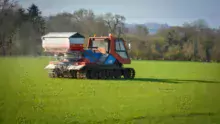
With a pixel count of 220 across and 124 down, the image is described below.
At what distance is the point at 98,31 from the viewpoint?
8.80 meters

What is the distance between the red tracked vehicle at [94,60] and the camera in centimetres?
1173

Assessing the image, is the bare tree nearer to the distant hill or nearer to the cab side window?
the distant hill

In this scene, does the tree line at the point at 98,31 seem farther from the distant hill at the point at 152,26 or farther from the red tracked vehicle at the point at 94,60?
the red tracked vehicle at the point at 94,60

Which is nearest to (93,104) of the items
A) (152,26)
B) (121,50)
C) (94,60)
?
(152,26)

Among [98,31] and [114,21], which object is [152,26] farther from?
[98,31]

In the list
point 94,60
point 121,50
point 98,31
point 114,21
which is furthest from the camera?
point 121,50

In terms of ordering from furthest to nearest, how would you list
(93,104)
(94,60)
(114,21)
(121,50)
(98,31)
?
(121,50)
(94,60)
(98,31)
(114,21)
(93,104)

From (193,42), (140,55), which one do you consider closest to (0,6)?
(193,42)

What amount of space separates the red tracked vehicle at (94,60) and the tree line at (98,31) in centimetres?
102

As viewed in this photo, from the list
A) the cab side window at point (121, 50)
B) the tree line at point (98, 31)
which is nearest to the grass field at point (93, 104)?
the tree line at point (98, 31)

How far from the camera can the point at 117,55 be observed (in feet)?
42.0

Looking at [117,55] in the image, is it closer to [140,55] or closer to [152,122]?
[140,55]

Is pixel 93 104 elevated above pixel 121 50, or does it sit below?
below

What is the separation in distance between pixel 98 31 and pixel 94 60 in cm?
365
